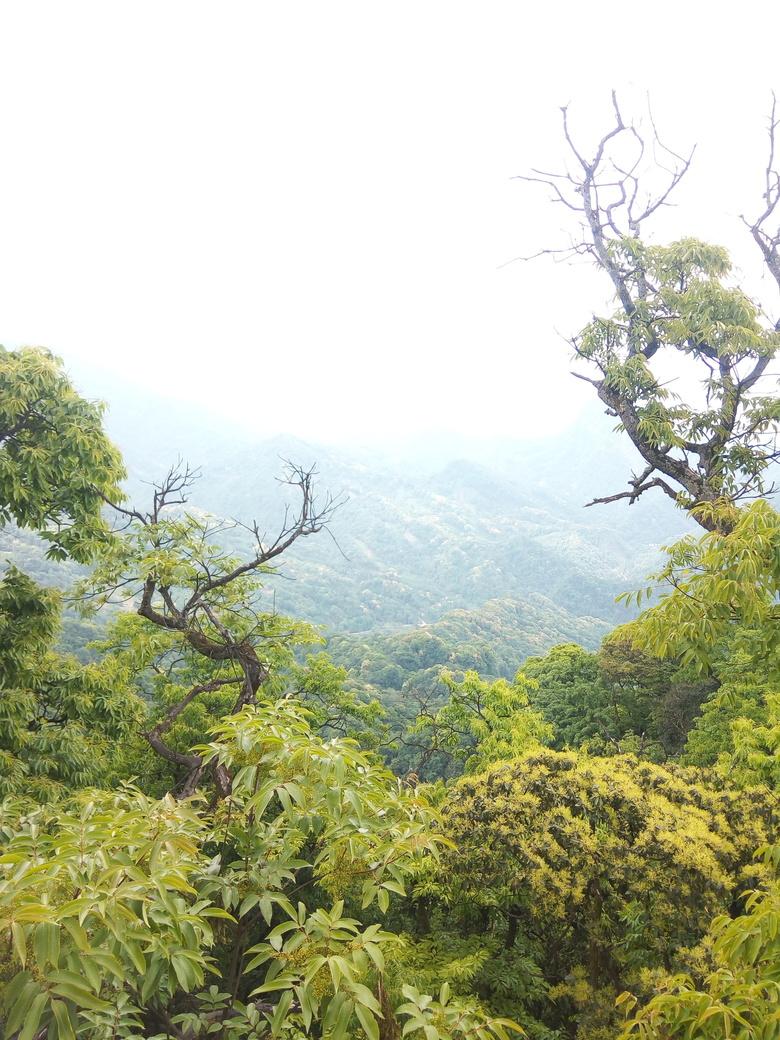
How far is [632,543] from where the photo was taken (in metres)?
158

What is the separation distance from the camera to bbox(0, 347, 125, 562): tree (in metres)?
5.77

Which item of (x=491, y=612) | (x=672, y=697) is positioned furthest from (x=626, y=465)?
(x=672, y=697)

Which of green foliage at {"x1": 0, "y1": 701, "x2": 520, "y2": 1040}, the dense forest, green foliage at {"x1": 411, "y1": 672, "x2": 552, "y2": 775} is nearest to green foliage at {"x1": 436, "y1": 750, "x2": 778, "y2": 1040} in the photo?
the dense forest

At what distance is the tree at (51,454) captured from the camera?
577 cm

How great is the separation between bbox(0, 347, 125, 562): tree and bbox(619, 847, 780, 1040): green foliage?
6156 mm

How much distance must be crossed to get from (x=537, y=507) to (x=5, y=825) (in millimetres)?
181300

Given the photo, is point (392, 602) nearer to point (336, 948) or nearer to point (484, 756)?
point (484, 756)

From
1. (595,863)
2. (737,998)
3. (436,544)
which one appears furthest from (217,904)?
(436,544)

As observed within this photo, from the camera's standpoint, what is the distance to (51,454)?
5934 mm

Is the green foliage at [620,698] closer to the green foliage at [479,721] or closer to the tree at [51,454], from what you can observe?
the green foliage at [479,721]

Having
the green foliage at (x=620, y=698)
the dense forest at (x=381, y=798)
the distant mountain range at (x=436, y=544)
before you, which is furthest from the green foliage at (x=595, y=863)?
the distant mountain range at (x=436, y=544)

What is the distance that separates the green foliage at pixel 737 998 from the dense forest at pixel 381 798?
0.01 meters

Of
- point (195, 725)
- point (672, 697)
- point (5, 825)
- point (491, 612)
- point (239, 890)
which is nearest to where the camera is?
point (239, 890)

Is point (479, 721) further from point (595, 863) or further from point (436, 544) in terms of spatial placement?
point (436, 544)
